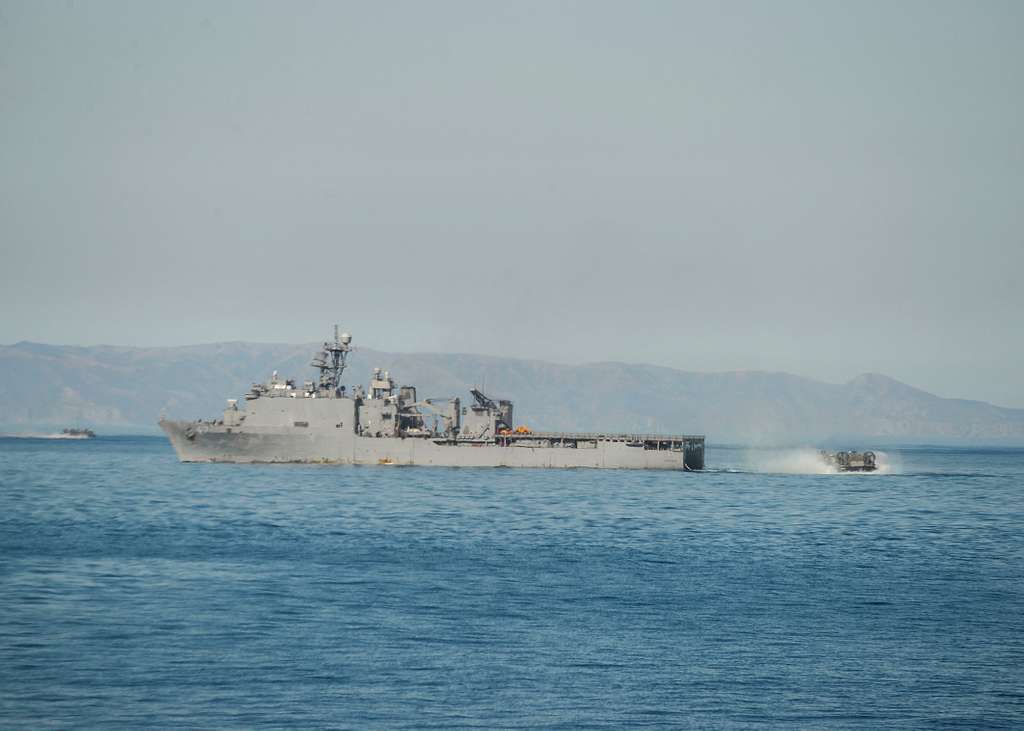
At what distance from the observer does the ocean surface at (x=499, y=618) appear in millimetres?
20703

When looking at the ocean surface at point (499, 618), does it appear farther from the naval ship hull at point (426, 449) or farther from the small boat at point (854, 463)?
the small boat at point (854, 463)

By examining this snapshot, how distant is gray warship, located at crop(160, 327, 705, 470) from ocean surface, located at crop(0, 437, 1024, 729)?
25.2 metres

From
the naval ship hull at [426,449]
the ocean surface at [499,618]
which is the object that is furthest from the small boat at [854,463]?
the ocean surface at [499,618]

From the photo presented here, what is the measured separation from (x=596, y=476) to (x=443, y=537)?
43.3 meters

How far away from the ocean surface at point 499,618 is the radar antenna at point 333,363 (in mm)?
27863

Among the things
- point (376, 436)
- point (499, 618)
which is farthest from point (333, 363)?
point (499, 618)

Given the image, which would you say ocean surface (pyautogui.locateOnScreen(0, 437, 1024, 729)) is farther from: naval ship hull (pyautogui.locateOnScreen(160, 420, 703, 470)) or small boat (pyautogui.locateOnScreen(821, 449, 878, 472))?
small boat (pyautogui.locateOnScreen(821, 449, 878, 472))

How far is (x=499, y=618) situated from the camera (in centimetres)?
2827

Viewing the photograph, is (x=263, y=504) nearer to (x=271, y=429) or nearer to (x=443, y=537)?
(x=443, y=537)

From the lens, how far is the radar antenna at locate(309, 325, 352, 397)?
85.7m

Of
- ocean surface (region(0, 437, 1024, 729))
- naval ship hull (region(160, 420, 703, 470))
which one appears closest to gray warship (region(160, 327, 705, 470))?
naval ship hull (region(160, 420, 703, 470))

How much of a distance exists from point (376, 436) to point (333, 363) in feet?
22.2

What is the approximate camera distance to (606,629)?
27328 mm

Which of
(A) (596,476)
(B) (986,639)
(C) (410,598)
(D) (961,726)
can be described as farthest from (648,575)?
(A) (596,476)
